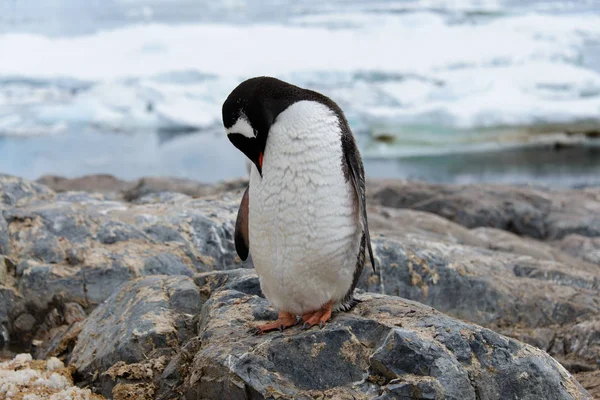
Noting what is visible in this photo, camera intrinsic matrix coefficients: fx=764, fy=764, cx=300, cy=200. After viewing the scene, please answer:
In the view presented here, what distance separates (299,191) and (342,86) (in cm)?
1677

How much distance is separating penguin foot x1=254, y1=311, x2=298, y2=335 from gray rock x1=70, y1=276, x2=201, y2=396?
551 millimetres

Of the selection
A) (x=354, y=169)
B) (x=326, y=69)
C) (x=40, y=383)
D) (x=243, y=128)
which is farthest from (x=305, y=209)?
(x=326, y=69)

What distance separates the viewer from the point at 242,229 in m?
3.83

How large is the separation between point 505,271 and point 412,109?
12.3 m

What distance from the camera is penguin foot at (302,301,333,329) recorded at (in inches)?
135

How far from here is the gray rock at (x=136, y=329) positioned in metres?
3.72

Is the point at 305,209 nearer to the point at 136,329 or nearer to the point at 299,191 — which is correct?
the point at 299,191

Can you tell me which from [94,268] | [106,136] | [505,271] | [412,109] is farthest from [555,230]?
[106,136]

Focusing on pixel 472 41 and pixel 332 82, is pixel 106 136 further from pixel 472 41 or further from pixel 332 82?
pixel 472 41

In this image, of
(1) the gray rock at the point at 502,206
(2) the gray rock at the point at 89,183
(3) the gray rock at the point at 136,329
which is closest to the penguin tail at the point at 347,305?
(3) the gray rock at the point at 136,329

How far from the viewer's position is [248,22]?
93.7ft

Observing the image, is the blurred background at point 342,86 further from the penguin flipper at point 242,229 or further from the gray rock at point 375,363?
the gray rock at point 375,363

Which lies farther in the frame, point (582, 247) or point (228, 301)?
point (582, 247)

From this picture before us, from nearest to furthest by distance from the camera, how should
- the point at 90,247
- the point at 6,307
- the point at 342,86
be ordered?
the point at 6,307 < the point at 90,247 < the point at 342,86
